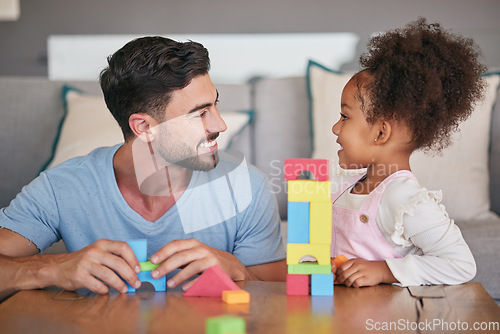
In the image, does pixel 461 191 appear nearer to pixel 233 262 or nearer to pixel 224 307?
pixel 233 262

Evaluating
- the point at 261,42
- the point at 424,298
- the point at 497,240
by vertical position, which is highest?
the point at 261,42

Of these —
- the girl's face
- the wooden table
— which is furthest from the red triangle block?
the girl's face

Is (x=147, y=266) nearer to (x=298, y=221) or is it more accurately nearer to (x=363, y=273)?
(x=298, y=221)

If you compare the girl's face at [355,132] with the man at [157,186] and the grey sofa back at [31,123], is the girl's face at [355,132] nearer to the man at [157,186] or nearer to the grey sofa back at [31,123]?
the man at [157,186]

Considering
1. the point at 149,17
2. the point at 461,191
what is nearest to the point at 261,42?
the point at 149,17

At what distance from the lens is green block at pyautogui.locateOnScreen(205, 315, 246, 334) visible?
0.75m

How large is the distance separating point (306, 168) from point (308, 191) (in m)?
0.04

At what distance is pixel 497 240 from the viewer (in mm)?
1729

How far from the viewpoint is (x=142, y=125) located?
1322 millimetres

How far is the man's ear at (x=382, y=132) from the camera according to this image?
124 centimetres

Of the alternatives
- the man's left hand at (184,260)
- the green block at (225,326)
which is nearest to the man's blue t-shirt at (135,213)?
the man's left hand at (184,260)

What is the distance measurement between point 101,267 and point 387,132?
65 cm

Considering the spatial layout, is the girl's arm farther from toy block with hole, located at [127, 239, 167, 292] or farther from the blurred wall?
the blurred wall

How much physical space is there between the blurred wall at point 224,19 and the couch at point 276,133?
0.65 m
